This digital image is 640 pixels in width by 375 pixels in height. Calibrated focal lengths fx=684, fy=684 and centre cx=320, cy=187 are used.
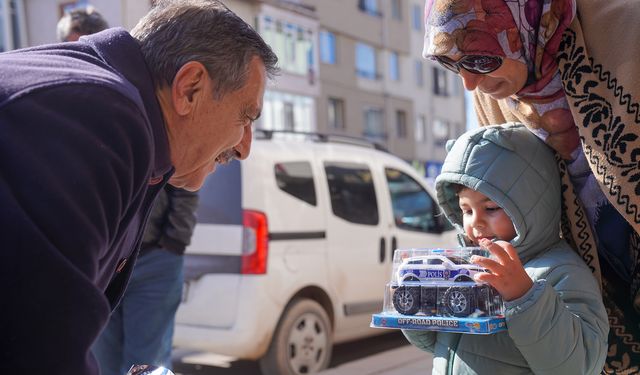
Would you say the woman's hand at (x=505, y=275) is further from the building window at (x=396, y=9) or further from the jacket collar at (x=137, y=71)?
the building window at (x=396, y=9)

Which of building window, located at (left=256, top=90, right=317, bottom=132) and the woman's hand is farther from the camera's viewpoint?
building window, located at (left=256, top=90, right=317, bottom=132)

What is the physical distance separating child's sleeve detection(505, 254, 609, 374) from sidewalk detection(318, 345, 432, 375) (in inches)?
140

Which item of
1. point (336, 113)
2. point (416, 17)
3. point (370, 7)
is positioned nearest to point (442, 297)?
point (336, 113)

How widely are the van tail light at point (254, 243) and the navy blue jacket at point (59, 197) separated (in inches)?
150

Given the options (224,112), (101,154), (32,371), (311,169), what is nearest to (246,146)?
(224,112)

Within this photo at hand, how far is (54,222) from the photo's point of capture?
96 centimetres

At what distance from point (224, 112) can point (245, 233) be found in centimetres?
356

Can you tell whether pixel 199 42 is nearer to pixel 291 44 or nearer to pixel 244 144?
pixel 244 144

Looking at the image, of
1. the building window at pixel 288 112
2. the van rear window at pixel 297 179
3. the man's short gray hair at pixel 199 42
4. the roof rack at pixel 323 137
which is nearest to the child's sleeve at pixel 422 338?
the man's short gray hair at pixel 199 42

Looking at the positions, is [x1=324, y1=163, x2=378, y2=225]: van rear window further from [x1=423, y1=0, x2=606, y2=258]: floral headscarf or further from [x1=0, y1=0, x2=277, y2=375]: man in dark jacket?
[x1=0, y1=0, x2=277, y2=375]: man in dark jacket

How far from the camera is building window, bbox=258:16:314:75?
2410cm

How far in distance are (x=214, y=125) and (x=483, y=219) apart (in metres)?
0.88

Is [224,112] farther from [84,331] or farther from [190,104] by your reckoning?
[84,331]

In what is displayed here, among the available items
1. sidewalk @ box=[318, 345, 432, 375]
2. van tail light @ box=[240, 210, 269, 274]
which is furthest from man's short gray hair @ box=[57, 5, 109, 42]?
sidewalk @ box=[318, 345, 432, 375]
